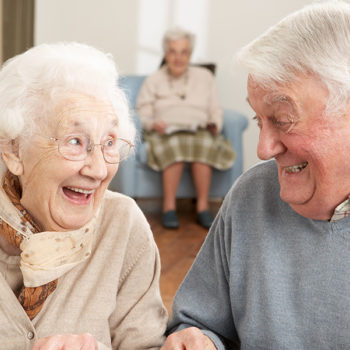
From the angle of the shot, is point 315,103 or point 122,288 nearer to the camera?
point 315,103

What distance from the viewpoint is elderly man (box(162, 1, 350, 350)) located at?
3.63 ft

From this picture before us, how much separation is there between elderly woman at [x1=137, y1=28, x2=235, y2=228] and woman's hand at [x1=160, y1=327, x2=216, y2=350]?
125 inches

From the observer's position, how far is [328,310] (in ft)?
3.97

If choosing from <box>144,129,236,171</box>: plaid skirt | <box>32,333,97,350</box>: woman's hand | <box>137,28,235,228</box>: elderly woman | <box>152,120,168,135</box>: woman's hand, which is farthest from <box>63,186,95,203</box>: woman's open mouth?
<box>152,120,168,135</box>: woman's hand

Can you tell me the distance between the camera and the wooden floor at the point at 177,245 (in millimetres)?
3076

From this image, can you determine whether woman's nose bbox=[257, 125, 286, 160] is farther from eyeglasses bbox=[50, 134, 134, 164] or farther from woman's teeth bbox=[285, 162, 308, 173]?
eyeglasses bbox=[50, 134, 134, 164]

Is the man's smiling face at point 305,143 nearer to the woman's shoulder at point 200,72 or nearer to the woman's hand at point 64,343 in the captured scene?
the woman's hand at point 64,343

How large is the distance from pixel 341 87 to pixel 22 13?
4575 millimetres

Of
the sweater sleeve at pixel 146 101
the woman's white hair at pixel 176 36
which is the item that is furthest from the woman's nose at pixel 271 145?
the woman's white hair at pixel 176 36

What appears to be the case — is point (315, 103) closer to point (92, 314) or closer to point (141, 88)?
point (92, 314)

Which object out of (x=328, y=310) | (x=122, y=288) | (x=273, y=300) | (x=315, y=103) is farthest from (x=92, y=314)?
(x=315, y=103)

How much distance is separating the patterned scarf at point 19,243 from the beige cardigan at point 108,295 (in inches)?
0.7

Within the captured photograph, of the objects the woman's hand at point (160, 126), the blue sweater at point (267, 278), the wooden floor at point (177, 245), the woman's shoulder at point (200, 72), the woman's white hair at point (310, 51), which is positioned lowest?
the wooden floor at point (177, 245)

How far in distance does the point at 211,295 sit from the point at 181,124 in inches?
136
